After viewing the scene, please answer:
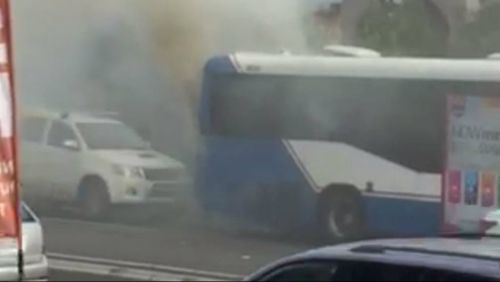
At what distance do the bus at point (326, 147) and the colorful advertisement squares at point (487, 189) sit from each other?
422 centimetres

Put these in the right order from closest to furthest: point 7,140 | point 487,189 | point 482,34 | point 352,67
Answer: point 7,140, point 482,34, point 487,189, point 352,67

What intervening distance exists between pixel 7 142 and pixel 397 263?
8.18 feet

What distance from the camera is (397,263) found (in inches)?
202

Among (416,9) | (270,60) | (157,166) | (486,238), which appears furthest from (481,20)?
(157,166)

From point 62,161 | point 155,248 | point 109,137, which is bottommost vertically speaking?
point 155,248

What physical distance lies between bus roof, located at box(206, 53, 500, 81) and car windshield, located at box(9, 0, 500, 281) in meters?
0.05

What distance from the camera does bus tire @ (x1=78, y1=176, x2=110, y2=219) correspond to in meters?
22.1

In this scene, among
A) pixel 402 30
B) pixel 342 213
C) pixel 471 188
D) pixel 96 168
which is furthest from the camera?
pixel 96 168

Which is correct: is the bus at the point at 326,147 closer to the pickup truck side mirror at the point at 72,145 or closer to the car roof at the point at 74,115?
the car roof at the point at 74,115

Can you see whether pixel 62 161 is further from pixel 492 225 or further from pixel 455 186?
pixel 492 225

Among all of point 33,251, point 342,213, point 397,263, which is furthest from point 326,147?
point 397,263

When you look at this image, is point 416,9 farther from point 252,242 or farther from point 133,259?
point 252,242

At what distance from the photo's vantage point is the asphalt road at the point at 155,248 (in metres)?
14.9

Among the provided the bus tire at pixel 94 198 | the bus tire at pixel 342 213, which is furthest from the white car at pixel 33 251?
the bus tire at pixel 94 198
